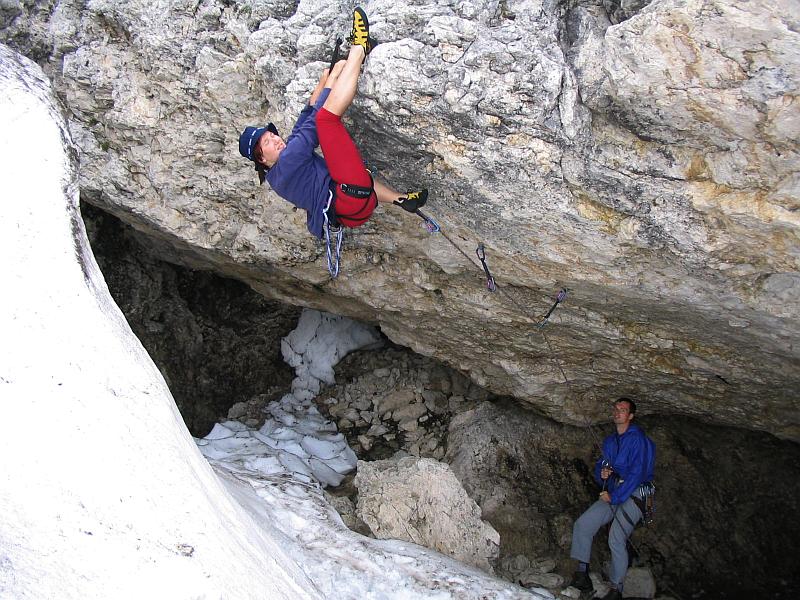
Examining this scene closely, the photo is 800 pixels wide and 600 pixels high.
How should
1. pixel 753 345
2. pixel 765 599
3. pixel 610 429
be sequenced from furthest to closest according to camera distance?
pixel 610 429, pixel 765 599, pixel 753 345

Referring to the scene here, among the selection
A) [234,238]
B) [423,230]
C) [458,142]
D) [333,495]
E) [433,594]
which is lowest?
[333,495]

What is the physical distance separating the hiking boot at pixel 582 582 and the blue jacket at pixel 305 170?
3648 millimetres

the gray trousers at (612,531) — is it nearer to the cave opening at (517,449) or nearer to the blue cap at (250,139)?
the cave opening at (517,449)

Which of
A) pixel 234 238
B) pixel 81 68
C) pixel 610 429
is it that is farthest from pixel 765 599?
pixel 81 68

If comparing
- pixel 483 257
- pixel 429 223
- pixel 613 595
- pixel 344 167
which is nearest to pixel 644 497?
pixel 613 595

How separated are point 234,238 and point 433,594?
305 cm

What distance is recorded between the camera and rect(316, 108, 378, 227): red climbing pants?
3672mm

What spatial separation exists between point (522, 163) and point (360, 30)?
1128 millimetres

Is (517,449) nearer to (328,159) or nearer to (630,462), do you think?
(630,462)

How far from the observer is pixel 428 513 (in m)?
4.86

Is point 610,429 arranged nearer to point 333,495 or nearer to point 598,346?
point 598,346

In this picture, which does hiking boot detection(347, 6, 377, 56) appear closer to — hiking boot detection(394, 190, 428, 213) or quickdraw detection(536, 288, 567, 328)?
hiking boot detection(394, 190, 428, 213)

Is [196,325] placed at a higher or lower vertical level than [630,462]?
lower

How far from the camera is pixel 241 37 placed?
4.30m
